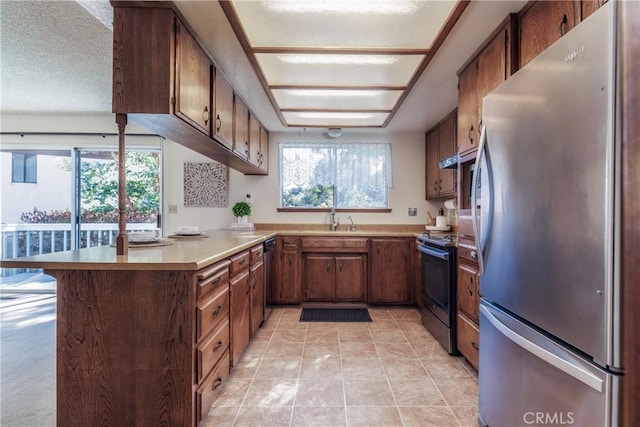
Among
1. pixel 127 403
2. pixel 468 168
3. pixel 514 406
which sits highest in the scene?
pixel 468 168

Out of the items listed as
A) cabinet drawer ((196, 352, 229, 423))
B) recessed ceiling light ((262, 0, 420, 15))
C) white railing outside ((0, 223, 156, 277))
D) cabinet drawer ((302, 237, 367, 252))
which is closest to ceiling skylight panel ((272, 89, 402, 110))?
recessed ceiling light ((262, 0, 420, 15))

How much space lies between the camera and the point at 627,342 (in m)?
0.77

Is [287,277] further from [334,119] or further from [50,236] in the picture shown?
[50,236]

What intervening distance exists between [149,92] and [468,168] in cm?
230

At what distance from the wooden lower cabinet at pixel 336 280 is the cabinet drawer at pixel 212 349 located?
5.89 ft

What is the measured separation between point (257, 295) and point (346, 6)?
2282 mm

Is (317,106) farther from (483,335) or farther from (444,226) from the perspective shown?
(483,335)

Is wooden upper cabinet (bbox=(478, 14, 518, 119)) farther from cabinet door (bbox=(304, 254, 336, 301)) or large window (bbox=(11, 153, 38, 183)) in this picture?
large window (bbox=(11, 153, 38, 183))

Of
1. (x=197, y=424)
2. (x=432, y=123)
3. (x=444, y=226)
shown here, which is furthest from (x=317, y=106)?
(x=197, y=424)

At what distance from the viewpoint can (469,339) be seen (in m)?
2.06

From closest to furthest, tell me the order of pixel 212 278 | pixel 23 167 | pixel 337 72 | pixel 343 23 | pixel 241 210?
pixel 212 278 → pixel 343 23 → pixel 337 72 → pixel 241 210 → pixel 23 167

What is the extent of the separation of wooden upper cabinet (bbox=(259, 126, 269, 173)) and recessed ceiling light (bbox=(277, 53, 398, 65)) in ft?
5.28

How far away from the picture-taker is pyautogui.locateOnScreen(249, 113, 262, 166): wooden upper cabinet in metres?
3.17

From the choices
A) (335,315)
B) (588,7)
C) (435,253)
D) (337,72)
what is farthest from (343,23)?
(335,315)
